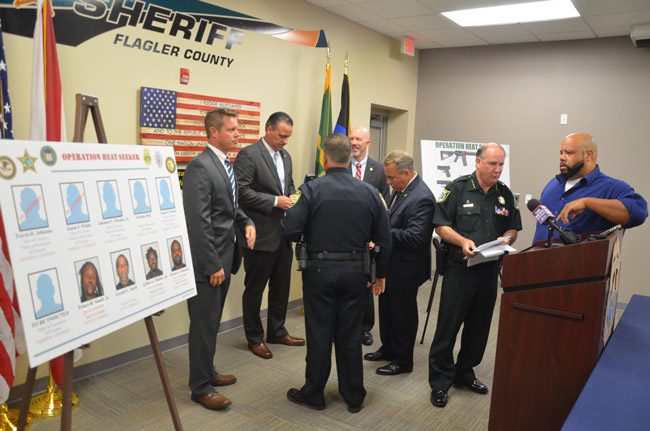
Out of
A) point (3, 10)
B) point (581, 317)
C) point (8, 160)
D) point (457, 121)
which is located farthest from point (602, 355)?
point (457, 121)

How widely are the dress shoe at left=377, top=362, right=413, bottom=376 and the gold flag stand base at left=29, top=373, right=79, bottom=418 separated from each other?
1.85 metres

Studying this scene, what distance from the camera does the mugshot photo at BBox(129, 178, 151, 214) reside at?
75.9 inches

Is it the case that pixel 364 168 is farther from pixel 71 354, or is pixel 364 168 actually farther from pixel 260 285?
pixel 71 354

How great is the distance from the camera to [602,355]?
190cm

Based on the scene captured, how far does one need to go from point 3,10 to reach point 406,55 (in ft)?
15.1

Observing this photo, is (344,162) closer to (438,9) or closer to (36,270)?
(36,270)

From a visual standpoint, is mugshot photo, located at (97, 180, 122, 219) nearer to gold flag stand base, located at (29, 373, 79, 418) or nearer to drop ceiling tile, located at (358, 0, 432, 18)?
gold flag stand base, located at (29, 373, 79, 418)

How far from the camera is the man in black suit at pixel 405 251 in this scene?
312 centimetres

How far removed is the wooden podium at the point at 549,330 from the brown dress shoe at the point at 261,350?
73.0 inches

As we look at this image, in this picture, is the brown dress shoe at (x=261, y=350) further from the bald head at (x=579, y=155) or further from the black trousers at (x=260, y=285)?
the bald head at (x=579, y=155)

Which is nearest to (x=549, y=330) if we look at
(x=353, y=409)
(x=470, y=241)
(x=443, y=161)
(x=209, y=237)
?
(x=470, y=241)

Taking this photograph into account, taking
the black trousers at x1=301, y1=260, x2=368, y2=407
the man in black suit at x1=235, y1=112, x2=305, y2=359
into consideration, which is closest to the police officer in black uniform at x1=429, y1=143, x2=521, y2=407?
the black trousers at x1=301, y1=260, x2=368, y2=407

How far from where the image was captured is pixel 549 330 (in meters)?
1.92

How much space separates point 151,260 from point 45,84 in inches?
49.0
